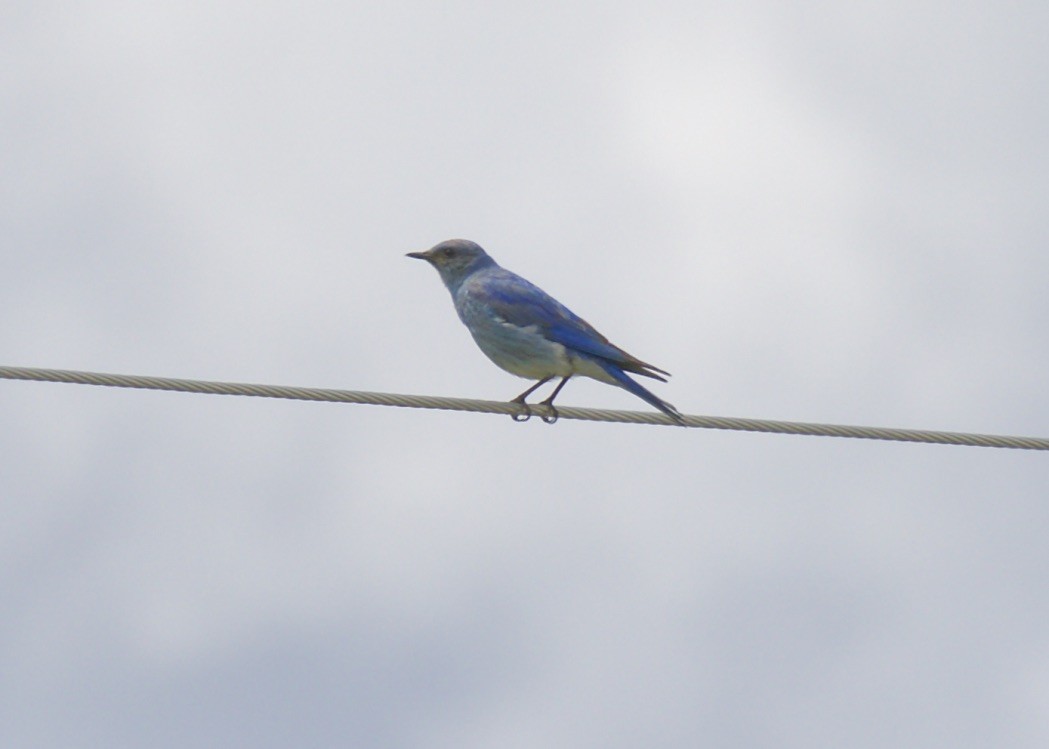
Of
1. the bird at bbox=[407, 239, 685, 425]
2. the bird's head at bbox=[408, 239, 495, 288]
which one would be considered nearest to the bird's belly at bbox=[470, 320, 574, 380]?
the bird at bbox=[407, 239, 685, 425]

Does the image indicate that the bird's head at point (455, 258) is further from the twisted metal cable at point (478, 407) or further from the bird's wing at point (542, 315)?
the twisted metal cable at point (478, 407)

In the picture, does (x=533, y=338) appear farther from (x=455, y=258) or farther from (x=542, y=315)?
(x=455, y=258)

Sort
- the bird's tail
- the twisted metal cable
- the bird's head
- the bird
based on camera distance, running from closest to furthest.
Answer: the twisted metal cable < the bird's tail < the bird < the bird's head

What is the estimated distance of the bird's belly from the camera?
12.7 metres

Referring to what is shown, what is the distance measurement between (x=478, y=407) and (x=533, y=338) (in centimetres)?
229

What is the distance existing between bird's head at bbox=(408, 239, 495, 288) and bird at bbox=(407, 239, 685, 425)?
27cm

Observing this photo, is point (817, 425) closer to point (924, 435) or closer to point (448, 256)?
point (924, 435)

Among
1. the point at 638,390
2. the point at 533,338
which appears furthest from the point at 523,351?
the point at 638,390

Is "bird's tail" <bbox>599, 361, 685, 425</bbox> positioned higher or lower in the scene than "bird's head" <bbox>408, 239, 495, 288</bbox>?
lower

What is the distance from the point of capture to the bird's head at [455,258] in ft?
46.3

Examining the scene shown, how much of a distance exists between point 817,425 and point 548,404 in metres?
2.96

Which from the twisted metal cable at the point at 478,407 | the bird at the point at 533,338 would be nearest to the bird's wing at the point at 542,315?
the bird at the point at 533,338

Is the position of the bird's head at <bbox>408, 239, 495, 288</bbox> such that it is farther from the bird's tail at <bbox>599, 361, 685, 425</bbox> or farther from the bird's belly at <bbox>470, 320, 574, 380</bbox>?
the bird's tail at <bbox>599, 361, 685, 425</bbox>

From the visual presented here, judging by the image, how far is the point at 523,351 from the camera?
12844 millimetres
